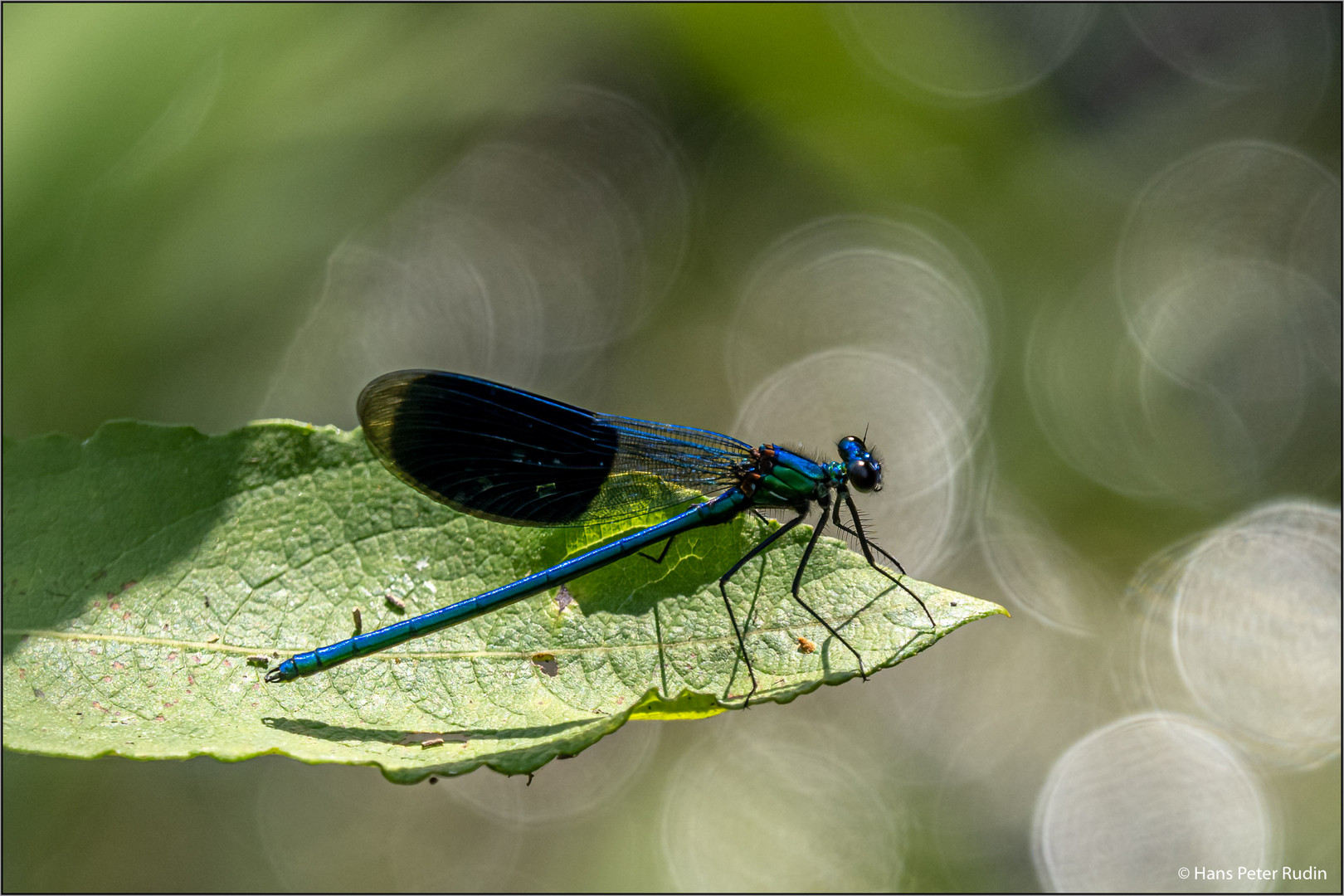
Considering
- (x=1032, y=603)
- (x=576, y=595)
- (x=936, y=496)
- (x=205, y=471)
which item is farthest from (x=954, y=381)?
(x=205, y=471)

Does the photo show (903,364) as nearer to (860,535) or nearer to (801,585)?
(860,535)

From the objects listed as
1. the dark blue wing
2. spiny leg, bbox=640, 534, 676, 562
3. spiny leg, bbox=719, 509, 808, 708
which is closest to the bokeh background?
the dark blue wing

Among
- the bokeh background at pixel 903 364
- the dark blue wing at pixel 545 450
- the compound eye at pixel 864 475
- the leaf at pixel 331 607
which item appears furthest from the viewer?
the bokeh background at pixel 903 364

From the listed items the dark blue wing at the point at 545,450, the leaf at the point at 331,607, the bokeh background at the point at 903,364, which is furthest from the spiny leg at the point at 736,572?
the bokeh background at the point at 903,364

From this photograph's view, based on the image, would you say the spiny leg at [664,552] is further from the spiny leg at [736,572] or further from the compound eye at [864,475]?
the compound eye at [864,475]

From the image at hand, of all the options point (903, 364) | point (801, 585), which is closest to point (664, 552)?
point (801, 585)

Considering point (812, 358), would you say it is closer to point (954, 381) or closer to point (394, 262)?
point (954, 381)
